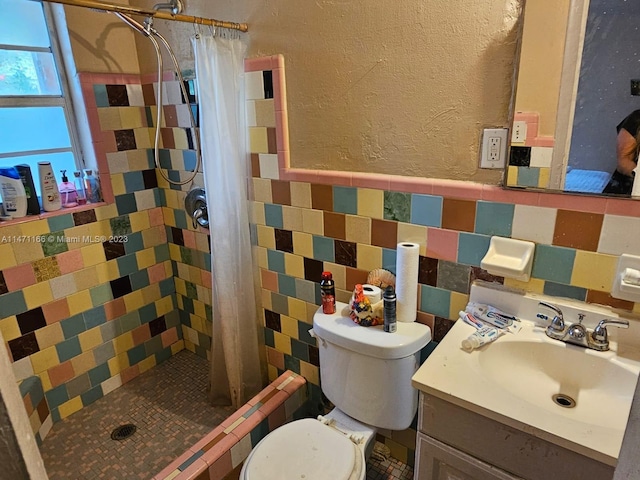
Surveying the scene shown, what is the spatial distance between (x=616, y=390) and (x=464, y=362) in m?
0.37

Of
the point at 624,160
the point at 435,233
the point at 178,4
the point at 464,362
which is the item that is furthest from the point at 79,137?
the point at 624,160

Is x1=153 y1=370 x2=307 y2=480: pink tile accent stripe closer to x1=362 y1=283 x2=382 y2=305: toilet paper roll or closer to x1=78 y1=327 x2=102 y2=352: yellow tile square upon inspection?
x1=362 y1=283 x2=382 y2=305: toilet paper roll

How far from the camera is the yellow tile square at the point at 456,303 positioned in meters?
1.34

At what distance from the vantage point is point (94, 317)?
2.00 meters

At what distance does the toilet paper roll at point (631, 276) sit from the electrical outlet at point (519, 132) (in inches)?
16.7

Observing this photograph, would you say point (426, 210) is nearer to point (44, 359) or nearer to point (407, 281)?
point (407, 281)

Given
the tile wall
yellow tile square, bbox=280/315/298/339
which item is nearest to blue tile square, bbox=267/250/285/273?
the tile wall

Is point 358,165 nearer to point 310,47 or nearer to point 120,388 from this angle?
point 310,47

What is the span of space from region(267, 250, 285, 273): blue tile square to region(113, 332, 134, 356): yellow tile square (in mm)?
942

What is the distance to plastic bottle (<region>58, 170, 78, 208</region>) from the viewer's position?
187cm

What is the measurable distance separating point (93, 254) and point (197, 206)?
54 cm

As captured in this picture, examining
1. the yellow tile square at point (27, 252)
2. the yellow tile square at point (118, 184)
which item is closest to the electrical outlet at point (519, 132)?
the yellow tile square at point (118, 184)

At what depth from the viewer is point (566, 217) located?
3.62 ft

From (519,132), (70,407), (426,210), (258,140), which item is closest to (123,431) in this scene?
(70,407)
